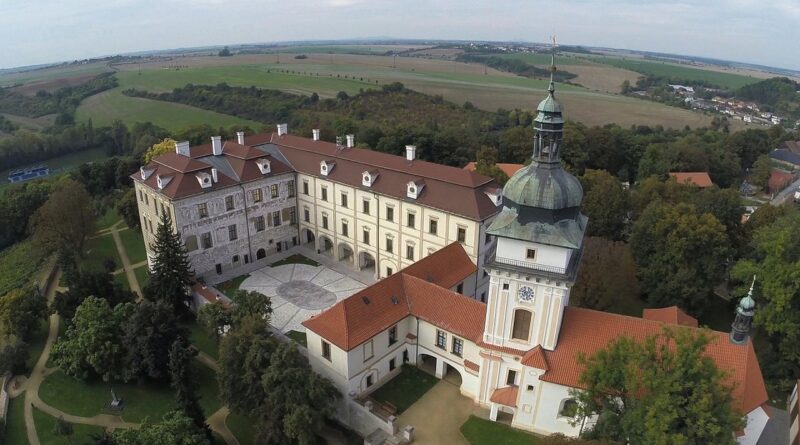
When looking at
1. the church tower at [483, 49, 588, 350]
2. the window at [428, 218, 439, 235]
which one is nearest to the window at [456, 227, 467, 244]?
the window at [428, 218, 439, 235]

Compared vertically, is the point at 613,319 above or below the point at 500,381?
above

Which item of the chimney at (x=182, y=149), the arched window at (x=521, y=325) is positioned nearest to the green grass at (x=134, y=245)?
the chimney at (x=182, y=149)

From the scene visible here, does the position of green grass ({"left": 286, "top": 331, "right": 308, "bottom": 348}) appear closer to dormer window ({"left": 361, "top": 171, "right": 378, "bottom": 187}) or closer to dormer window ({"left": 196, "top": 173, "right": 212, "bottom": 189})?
dormer window ({"left": 361, "top": 171, "right": 378, "bottom": 187})

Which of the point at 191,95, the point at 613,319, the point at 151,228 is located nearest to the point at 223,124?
the point at 191,95

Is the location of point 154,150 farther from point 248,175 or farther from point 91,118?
point 91,118

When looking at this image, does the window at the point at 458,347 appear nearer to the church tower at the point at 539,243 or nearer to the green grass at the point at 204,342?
the church tower at the point at 539,243

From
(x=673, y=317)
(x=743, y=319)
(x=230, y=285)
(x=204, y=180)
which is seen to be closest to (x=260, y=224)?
(x=230, y=285)

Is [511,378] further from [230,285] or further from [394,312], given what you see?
[230,285]
